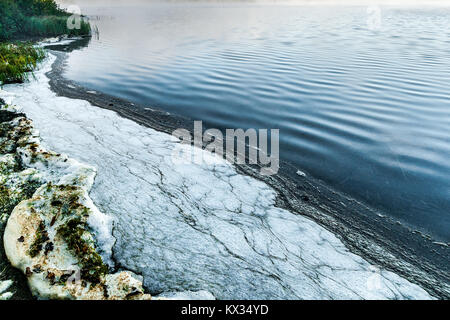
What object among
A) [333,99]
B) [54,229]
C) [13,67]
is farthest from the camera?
[13,67]

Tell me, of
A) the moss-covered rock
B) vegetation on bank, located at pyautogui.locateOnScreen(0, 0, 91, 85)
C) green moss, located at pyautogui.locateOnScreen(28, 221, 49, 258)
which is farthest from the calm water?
vegetation on bank, located at pyautogui.locateOnScreen(0, 0, 91, 85)

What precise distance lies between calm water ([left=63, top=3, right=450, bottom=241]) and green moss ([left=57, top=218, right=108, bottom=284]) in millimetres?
3681

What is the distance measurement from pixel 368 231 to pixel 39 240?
3.90 m

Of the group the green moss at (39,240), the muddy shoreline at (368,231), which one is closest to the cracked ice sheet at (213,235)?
the muddy shoreline at (368,231)

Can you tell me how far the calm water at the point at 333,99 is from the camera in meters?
4.46

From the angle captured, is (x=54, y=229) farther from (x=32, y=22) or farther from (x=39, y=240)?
(x=32, y=22)

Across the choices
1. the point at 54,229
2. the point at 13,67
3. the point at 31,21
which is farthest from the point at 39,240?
the point at 31,21

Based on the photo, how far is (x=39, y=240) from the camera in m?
2.52

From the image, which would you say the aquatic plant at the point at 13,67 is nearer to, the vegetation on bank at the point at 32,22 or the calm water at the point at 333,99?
the calm water at the point at 333,99

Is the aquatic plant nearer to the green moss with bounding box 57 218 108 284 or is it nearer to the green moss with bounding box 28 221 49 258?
the green moss with bounding box 28 221 49 258

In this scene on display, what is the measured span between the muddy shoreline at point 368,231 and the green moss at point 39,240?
2858mm

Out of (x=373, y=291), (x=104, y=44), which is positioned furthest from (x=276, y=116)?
(x=104, y=44)

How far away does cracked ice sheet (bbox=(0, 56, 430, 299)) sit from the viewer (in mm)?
Result: 2428

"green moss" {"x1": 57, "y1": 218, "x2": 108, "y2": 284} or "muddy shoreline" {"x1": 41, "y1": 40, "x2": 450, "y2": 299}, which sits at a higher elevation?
"green moss" {"x1": 57, "y1": 218, "x2": 108, "y2": 284}
